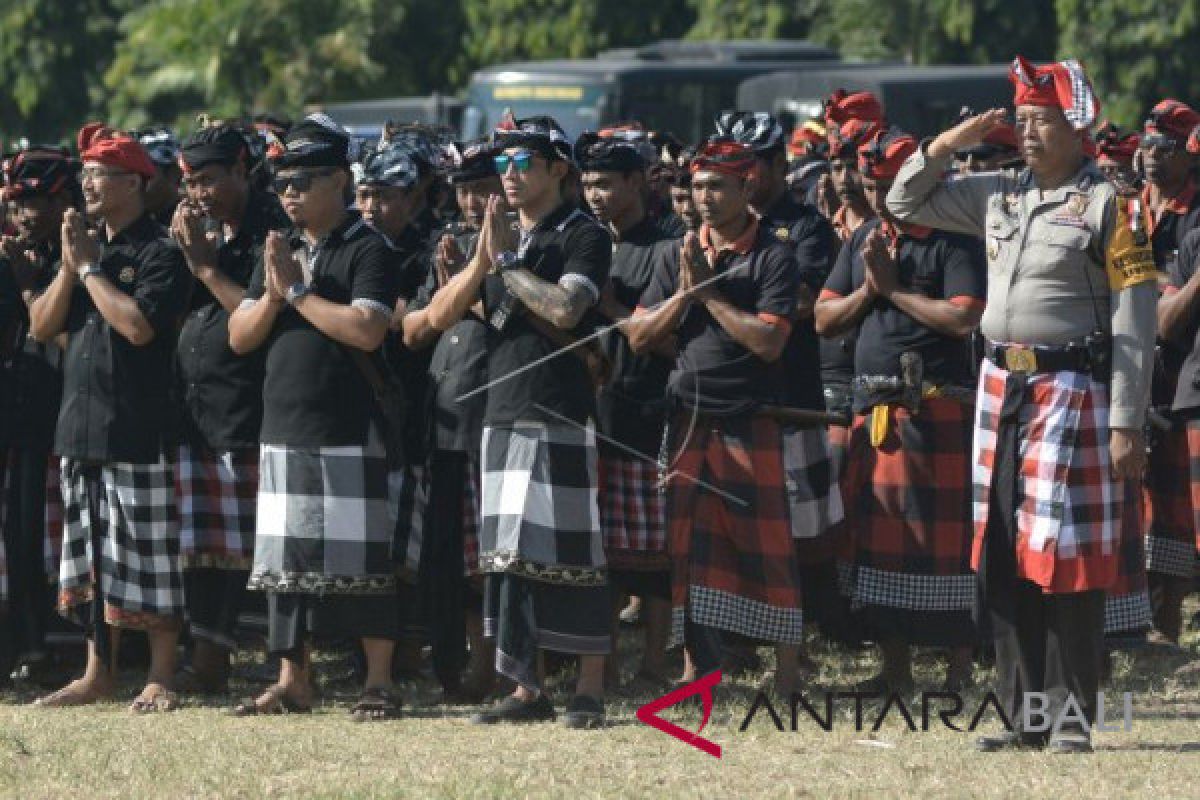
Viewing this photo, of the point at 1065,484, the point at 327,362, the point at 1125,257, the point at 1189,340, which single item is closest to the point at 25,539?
the point at 327,362

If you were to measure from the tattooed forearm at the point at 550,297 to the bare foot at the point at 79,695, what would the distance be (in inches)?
95.3

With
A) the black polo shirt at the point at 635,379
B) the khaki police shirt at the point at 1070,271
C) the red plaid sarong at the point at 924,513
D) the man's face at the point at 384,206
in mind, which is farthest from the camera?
the man's face at the point at 384,206

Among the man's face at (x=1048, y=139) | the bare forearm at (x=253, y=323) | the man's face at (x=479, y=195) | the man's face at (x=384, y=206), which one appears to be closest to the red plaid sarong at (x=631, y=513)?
the man's face at (x=479, y=195)

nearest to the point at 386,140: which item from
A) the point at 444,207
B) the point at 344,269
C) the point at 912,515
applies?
the point at 444,207

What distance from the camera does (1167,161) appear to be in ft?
38.6

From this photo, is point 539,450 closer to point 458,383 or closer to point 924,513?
point 458,383

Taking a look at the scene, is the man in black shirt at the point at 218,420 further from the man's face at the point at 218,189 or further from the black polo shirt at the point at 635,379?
the black polo shirt at the point at 635,379

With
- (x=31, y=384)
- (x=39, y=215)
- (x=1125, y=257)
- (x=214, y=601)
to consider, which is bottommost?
(x=214, y=601)

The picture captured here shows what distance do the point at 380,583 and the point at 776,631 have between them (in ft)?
5.00

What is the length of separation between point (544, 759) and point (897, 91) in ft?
64.2

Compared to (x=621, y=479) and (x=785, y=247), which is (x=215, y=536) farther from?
(x=785, y=247)

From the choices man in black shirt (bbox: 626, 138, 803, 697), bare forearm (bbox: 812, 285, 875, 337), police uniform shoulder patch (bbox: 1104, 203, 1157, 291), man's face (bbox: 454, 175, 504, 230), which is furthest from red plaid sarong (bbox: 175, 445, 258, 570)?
police uniform shoulder patch (bbox: 1104, 203, 1157, 291)

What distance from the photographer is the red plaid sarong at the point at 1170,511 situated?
38.3 feet

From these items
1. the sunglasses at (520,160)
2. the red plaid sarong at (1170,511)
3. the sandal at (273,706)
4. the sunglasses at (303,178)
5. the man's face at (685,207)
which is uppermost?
the sunglasses at (520,160)
